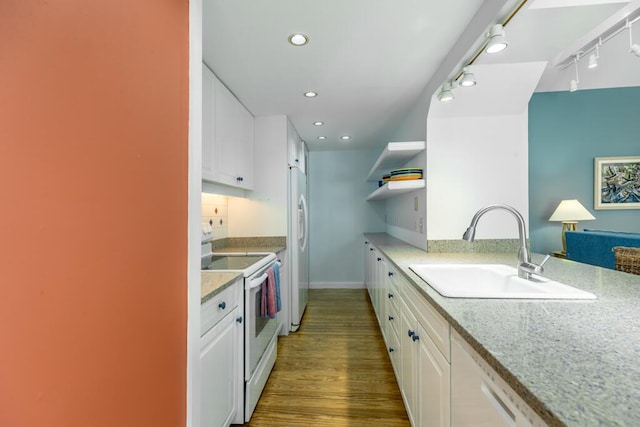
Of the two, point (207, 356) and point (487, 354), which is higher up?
point (487, 354)

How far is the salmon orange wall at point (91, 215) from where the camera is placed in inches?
17.8

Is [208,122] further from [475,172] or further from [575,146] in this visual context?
[575,146]

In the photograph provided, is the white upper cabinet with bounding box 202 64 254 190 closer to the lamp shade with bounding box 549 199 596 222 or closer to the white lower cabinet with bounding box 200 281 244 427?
the white lower cabinet with bounding box 200 281 244 427

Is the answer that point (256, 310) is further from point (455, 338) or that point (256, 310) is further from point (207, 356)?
point (455, 338)

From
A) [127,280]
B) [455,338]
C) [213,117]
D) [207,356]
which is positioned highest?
[213,117]

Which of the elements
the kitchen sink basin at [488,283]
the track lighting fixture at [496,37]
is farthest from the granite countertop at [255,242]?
the track lighting fixture at [496,37]

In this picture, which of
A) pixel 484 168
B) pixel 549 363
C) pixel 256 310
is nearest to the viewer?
pixel 549 363

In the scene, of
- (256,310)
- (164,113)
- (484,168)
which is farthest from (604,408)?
(484,168)

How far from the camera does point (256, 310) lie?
1.78m

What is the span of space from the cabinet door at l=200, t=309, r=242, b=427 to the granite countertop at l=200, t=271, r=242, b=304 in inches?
7.3

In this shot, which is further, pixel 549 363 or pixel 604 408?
pixel 549 363

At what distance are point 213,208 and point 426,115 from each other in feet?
6.91

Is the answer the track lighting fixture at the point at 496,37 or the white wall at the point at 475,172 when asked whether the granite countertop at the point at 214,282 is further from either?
the track lighting fixture at the point at 496,37

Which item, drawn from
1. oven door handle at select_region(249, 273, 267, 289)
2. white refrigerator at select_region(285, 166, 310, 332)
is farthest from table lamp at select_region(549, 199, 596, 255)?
oven door handle at select_region(249, 273, 267, 289)
